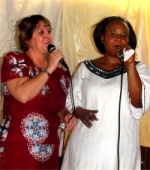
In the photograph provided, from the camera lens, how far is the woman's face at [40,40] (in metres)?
1.65

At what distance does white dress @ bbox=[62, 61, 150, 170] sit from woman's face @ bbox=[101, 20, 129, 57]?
11 centimetres

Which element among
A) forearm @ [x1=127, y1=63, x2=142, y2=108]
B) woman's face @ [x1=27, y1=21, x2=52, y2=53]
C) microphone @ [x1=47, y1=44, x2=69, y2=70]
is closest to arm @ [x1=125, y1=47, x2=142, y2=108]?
forearm @ [x1=127, y1=63, x2=142, y2=108]

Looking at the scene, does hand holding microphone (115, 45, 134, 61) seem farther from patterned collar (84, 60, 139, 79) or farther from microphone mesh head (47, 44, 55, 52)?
microphone mesh head (47, 44, 55, 52)

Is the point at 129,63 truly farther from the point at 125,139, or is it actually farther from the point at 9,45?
the point at 9,45

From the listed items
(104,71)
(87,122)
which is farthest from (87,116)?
(104,71)

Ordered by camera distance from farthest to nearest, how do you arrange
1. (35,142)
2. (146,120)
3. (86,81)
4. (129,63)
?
1. (146,120)
2. (86,81)
3. (35,142)
4. (129,63)

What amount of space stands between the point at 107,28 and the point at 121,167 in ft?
2.19

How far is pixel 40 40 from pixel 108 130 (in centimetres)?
53

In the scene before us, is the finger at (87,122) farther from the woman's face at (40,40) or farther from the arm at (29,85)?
the woman's face at (40,40)

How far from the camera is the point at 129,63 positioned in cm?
142

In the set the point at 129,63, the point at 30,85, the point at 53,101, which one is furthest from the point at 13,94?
the point at 129,63

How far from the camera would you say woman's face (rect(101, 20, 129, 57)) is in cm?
161

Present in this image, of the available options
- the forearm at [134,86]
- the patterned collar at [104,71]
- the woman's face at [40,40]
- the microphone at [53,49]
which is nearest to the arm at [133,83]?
the forearm at [134,86]

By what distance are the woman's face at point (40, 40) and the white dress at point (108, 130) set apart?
28 cm
